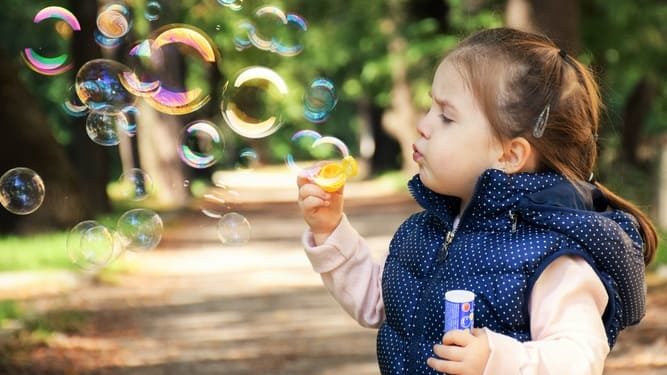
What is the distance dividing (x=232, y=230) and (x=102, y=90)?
3.39ft

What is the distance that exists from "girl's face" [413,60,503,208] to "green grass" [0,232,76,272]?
8.10 metres

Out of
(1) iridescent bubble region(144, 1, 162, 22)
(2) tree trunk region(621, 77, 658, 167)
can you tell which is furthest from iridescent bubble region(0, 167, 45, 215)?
(2) tree trunk region(621, 77, 658, 167)

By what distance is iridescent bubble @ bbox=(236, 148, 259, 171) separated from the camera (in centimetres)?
443

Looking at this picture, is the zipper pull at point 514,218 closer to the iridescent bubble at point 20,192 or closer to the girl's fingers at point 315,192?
the girl's fingers at point 315,192

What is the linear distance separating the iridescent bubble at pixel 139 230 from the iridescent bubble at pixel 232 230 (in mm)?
481

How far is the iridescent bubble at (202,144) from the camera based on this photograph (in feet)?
14.6

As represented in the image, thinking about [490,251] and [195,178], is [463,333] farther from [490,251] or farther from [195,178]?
[195,178]

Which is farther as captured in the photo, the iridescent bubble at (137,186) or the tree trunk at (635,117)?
the tree trunk at (635,117)

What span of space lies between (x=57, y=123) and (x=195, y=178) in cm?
1111

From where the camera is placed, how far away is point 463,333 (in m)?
2.18

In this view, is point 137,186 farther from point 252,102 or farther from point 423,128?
point 423,128

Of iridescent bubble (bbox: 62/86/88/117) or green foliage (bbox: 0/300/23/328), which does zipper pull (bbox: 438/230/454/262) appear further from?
green foliage (bbox: 0/300/23/328)

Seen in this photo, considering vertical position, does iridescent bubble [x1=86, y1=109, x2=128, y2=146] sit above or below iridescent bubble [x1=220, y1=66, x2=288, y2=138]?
below

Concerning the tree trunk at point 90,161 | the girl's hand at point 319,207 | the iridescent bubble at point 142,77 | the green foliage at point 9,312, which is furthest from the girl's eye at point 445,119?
the tree trunk at point 90,161
